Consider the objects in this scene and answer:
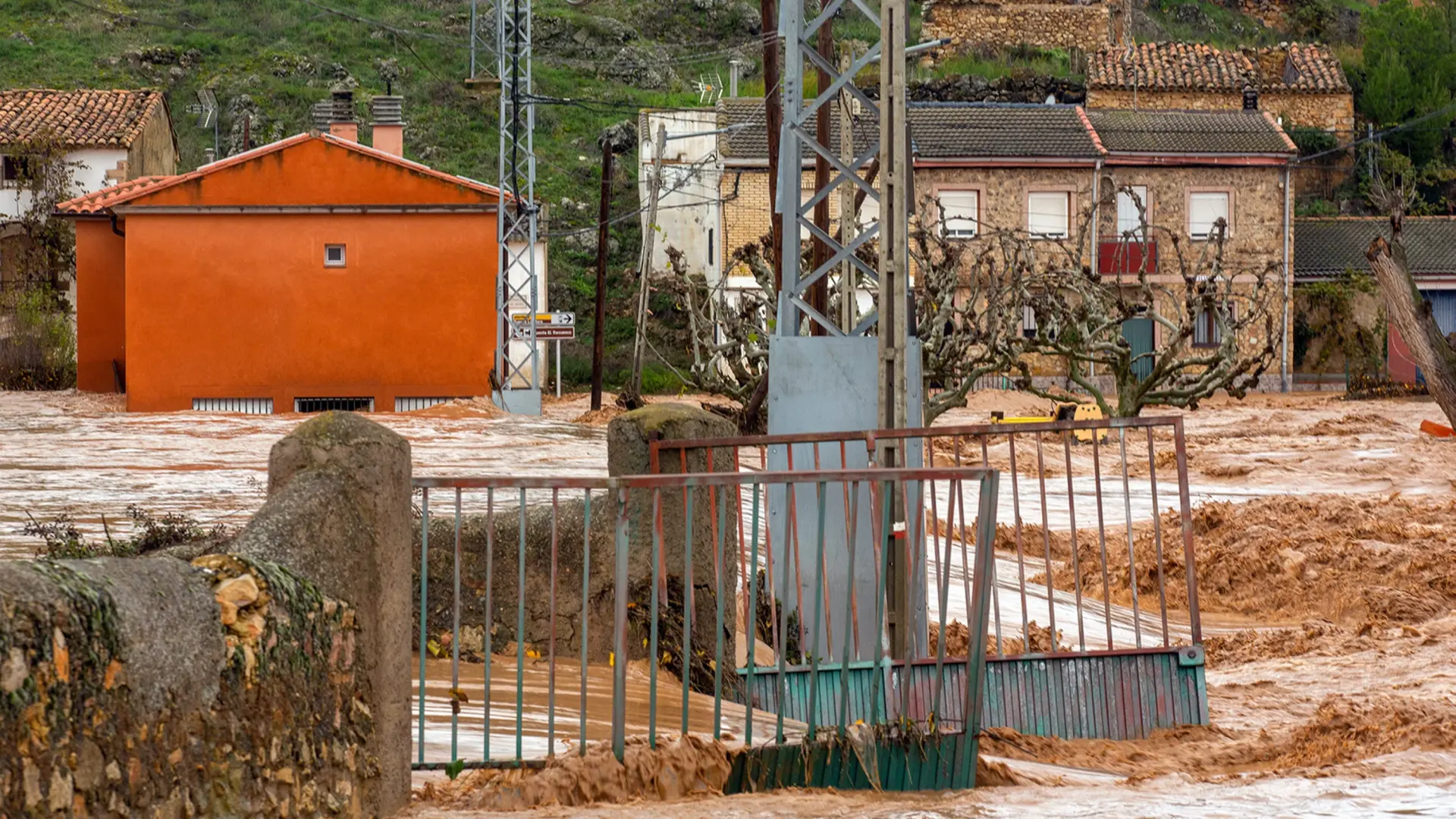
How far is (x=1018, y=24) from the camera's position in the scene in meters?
65.4

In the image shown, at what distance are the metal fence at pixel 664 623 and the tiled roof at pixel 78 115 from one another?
122ft

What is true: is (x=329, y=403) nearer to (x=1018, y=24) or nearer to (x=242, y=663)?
(x=242, y=663)

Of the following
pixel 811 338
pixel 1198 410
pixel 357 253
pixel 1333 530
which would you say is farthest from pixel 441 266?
pixel 811 338

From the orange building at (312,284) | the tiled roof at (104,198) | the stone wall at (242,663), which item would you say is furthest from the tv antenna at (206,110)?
the stone wall at (242,663)

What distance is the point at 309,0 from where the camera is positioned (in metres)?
71.1

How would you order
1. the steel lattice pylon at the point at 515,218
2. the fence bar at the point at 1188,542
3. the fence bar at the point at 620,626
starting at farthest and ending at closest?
the steel lattice pylon at the point at 515,218, the fence bar at the point at 1188,542, the fence bar at the point at 620,626

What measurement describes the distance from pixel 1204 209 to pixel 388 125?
1992 centimetres

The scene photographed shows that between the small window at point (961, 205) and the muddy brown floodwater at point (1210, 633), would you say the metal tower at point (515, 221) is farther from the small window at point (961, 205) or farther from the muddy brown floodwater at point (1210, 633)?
the small window at point (961, 205)

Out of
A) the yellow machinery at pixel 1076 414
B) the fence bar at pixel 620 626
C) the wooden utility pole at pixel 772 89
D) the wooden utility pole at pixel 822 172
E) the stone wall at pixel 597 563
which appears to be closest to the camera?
the fence bar at pixel 620 626

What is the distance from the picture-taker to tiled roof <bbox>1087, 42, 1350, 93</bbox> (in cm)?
5134

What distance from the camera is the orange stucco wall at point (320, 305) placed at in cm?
3247

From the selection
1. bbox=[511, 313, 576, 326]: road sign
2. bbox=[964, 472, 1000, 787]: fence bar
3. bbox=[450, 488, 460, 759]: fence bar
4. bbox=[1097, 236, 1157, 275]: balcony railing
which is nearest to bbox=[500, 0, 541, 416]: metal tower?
bbox=[511, 313, 576, 326]: road sign

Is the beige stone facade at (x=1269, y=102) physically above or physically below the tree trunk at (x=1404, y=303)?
above

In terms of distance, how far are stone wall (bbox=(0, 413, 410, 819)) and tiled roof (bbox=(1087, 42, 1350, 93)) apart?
158 feet
